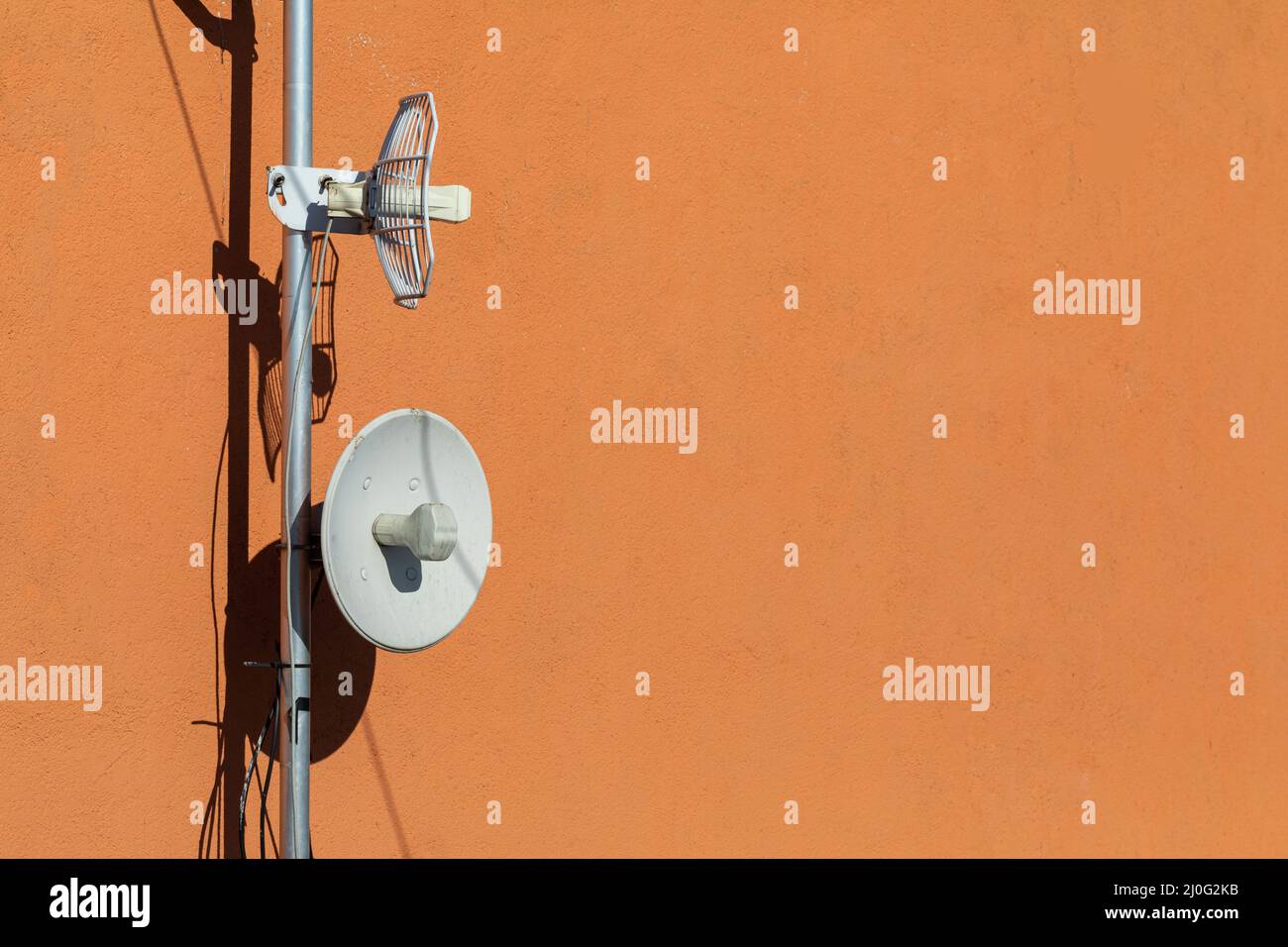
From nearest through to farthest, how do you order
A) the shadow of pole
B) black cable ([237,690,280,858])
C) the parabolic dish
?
the parabolic dish → black cable ([237,690,280,858]) → the shadow of pole

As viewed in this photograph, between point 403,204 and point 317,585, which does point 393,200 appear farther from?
point 317,585

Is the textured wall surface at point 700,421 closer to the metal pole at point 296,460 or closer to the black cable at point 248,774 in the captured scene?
the black cable at point 248,774

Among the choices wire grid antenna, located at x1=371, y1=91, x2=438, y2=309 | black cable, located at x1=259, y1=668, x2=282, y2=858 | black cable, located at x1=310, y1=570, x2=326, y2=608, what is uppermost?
wire grid antenna, located at x1=371, y1=91, x2=438, y2=309

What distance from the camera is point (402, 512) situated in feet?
15.4

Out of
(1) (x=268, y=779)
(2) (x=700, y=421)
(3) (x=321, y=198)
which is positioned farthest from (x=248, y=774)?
(2) (x=700, y=421)

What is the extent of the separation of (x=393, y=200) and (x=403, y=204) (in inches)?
2.6

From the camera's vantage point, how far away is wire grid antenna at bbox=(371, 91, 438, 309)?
4395 mm

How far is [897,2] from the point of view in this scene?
600cm

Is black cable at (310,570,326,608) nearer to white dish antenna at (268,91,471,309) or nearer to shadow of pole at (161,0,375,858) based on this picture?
shadow of pole at (161,0,375,858)

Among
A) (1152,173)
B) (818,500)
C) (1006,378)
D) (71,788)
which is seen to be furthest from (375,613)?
(1152,173)

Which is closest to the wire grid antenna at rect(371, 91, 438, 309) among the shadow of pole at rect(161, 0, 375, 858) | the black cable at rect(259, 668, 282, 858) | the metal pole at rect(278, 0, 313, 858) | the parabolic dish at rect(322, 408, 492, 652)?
the metal pole at rect(278, 0, 313, 858)

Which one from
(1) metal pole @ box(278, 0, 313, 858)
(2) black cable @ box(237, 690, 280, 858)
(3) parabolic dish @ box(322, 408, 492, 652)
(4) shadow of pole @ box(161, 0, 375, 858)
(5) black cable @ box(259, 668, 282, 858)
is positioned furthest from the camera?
(4) shadow of pole @ box(161, 0, 375, 858)

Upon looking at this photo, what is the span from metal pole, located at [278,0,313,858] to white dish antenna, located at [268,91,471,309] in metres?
0.12

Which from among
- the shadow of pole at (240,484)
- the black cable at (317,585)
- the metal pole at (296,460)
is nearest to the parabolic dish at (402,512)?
the metal pole at (296,460)
